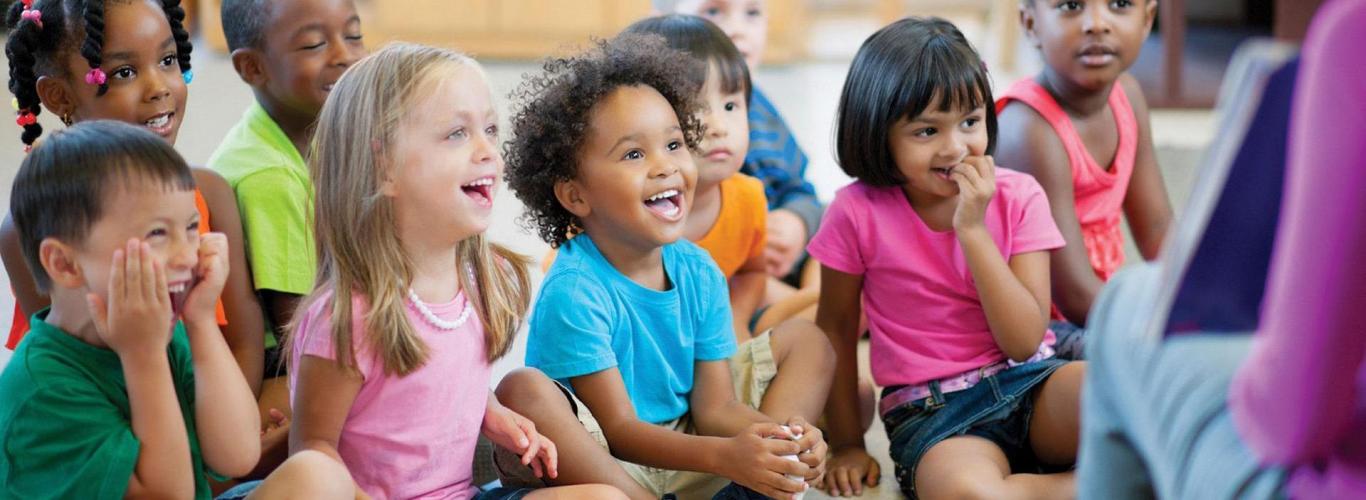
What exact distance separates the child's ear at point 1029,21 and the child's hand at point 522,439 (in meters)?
1.07

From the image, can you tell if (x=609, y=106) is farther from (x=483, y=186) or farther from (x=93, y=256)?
(x=93, y=256)

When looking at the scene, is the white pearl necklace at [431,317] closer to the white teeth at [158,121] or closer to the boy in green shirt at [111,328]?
the boy in green shirt at [111,328]

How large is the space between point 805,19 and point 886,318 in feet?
11.8

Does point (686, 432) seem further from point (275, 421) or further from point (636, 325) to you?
point (275, 421)

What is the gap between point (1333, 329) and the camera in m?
0.85

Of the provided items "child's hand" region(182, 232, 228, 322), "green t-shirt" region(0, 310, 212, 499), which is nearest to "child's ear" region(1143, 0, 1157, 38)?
"child's hand" region(182, 232, 228, 322)

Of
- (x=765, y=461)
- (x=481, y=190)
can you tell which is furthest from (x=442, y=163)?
(x=765, y=461)

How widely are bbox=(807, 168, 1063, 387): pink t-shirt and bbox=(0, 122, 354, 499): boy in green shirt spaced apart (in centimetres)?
84

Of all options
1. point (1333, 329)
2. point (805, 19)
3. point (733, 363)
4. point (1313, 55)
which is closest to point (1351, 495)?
point (1333, 329)

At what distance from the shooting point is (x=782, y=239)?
2.41 m

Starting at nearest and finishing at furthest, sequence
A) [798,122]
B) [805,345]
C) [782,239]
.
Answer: [805,345] < [782,239] < [798,122]

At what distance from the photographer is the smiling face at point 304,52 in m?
1.91

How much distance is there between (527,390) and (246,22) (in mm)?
708

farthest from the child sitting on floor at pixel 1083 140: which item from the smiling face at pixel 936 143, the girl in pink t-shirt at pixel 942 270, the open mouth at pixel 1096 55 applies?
the smiling face at pixel 936 143
